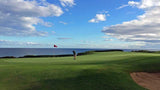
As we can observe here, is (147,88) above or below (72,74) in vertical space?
below

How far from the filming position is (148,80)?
38.1 feet

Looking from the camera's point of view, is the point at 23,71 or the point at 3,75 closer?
the point at 3,75

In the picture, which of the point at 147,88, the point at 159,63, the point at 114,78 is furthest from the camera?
the point at 159,63

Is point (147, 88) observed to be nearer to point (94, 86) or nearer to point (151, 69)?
point (94, 86)

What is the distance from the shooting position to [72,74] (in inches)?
454

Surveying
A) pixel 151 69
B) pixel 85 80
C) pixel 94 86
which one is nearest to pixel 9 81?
pixel 85 80

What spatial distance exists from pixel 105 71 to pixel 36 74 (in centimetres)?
604

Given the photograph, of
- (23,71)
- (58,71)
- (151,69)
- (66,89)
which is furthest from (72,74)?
(151,69)

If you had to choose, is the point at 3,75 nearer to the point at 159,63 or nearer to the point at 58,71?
the point at 58,71

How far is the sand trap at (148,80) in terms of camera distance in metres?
10.2

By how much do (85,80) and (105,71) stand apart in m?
2.73

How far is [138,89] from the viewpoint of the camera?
926cm

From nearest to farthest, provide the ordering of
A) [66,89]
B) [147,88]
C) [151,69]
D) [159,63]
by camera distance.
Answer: [66,89], [147,88], [151,69], [159,63]

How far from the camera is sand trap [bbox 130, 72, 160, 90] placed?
10.2 meters
